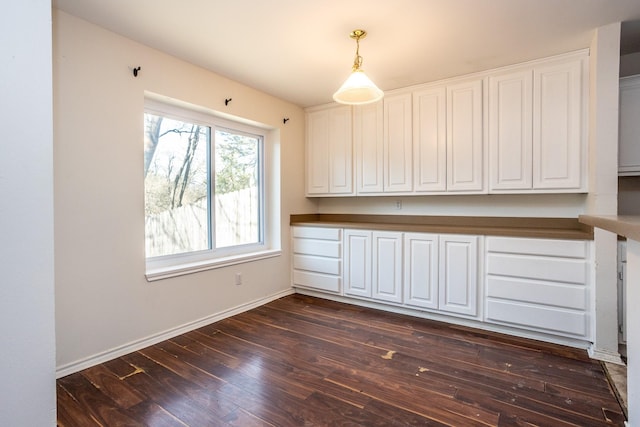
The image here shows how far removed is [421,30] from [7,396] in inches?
108

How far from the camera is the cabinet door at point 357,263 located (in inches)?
136

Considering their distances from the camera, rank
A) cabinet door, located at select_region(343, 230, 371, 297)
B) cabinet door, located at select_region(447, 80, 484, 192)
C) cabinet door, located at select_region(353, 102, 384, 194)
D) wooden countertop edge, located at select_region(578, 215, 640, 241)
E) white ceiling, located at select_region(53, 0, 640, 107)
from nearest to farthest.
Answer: wooden countertop edge, located at select_region(578, 215, 640, 241)
white ceiling, located at select_region(53, 0, 640, 107)
cabinet door, located at select_region(447, 80, 484, 192)
cabinet door, located at select_region(343, 230, 371, 297)
cabinet door, located at select_region(353, 102, 384, 194)

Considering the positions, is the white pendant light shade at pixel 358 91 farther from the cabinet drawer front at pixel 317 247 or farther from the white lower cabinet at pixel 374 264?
the cabinet drawer front at pixel 317 247

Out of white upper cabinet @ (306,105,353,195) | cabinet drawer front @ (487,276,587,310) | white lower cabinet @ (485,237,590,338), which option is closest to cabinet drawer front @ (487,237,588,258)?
white lower cabinet @ (485,237,590,338)

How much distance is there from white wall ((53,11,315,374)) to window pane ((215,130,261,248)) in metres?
0.56

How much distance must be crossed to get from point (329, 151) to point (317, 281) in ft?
5.26

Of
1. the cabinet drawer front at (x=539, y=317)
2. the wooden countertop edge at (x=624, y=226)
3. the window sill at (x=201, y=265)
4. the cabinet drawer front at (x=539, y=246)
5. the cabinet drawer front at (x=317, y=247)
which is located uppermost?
the wooden countertop edge at (x=624, y=226)

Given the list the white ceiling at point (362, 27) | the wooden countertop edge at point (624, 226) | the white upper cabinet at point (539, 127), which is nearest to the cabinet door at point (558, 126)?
the white upper cabinet at point (539, 127)

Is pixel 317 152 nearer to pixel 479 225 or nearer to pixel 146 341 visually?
pixel 479 225

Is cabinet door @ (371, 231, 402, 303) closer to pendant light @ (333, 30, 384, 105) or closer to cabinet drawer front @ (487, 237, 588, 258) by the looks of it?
cabinet drawer front @ (487, 237, 588, 258)

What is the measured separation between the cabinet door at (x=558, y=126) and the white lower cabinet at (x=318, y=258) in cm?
204

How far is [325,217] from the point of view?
14.5 ft

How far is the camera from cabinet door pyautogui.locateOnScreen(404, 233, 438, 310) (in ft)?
10.0

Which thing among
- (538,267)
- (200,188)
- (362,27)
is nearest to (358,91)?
(362,27)
